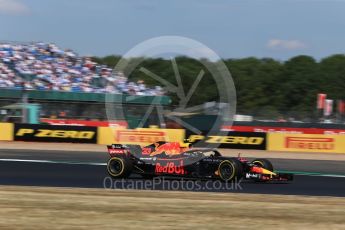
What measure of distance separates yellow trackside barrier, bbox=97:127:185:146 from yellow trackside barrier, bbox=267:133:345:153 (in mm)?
3727

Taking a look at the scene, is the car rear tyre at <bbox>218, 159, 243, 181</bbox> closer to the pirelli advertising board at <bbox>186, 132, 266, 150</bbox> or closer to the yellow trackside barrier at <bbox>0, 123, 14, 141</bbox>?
the pirelli advertising board at <bbox>186, 132, 266, 150</bbox>

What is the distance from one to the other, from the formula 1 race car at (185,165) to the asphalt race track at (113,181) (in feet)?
0.54

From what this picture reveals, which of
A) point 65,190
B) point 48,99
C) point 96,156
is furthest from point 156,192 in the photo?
Answer: point 48,99

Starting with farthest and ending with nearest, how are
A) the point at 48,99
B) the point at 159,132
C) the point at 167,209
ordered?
1. the point at 48,99
2. the point at 159,132
3. the point at 167,209

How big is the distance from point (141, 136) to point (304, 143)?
21.6 feet

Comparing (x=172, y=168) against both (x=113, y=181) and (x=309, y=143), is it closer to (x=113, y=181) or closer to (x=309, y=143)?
(x=113, y=181)

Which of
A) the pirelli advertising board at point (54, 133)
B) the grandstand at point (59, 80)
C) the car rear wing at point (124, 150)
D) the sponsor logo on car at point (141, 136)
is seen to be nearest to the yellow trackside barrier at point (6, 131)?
the pirelli advertising board at point (54, 133)

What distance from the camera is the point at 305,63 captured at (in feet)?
298

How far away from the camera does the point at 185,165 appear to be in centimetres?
1162

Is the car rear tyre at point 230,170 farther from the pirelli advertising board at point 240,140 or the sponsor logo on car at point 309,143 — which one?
the sponsor logo on car at point 309,143

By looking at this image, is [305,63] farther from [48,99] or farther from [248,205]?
[248,205]

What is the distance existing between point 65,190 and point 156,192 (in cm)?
150

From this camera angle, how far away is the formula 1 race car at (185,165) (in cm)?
1145

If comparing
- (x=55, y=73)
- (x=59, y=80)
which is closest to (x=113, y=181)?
(x=59, y=80)
